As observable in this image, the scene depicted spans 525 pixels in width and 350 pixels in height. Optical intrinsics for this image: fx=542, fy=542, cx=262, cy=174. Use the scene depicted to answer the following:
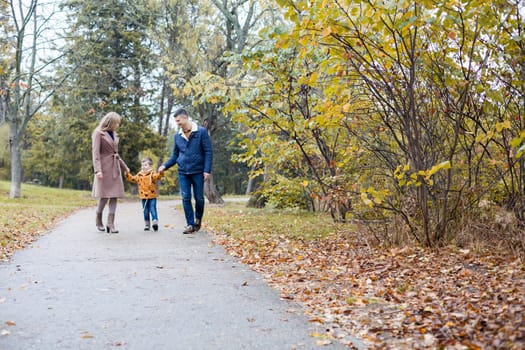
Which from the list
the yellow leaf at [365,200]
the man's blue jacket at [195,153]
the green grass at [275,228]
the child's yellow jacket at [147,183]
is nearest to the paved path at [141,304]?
the yellow leaf at [365,200]

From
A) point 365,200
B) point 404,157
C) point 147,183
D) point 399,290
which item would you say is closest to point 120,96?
point 147,183

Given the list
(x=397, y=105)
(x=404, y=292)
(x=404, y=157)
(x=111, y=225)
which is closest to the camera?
(x=404, y=292)

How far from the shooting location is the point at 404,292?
4773mm

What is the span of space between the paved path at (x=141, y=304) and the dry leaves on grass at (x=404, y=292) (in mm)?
351

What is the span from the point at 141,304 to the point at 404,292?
227 centimetres

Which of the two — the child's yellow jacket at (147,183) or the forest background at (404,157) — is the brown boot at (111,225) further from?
the forest background at (404,157)

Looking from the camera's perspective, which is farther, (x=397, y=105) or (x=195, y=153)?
(x=195, y=153)

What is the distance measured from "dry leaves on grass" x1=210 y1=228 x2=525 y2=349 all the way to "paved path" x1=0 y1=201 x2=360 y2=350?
0.35 metres

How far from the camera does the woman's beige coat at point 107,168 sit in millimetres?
9273

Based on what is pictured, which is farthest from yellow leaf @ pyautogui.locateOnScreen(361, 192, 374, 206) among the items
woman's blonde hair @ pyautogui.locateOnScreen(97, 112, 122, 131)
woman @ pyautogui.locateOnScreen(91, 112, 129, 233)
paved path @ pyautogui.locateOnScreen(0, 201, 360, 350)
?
woman's blonde hair @ pyautogui.locateOnScreen(97, 112, 122, 131)

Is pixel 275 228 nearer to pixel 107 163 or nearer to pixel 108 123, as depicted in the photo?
pixel 107 163

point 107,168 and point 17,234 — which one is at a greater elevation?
point 107,168

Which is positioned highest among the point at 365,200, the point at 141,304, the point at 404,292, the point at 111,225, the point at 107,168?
the point at 107,168

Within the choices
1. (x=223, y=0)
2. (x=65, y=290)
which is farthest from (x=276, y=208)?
(x=65, y=290)
